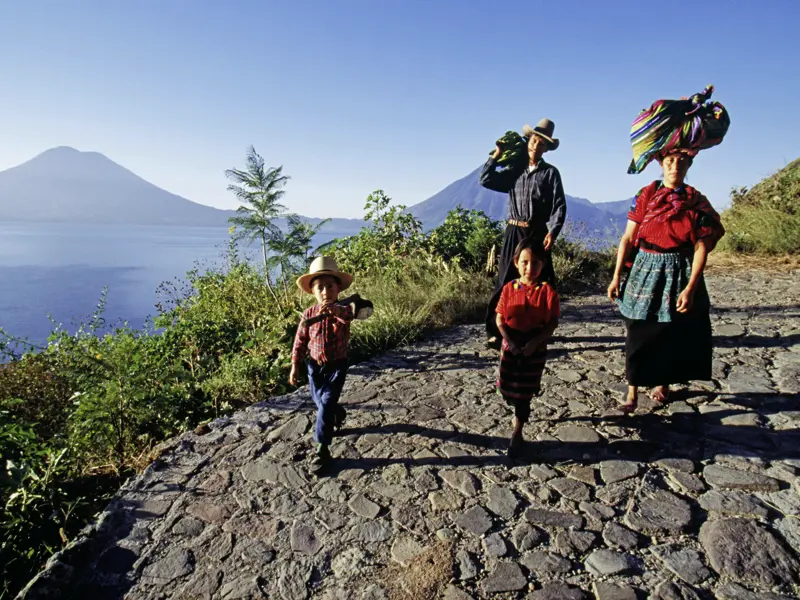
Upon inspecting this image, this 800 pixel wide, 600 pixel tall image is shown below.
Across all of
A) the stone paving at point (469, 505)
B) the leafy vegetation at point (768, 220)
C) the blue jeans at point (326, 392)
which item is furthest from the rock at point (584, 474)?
the leafy vegetation at point (768, 220)

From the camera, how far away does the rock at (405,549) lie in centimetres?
249

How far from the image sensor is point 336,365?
3348mm

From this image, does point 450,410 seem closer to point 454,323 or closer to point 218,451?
point 218,451

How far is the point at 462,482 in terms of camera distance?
124 inches

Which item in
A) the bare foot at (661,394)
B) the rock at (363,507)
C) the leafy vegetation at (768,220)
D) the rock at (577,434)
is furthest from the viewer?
the leafy vegetation at (768,220)

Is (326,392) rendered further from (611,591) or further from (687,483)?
(687,483)

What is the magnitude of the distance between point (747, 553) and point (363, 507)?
6.58 ft

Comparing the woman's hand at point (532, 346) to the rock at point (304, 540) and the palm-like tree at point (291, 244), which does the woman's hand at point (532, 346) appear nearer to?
the rock at point (304, 540)

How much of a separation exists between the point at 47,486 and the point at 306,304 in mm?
4029

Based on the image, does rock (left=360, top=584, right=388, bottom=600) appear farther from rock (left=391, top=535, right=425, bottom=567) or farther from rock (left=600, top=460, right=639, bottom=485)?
rock (left=600, top=460, right=639, bottom=485)

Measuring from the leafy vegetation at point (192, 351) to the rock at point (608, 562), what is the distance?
2909 mm

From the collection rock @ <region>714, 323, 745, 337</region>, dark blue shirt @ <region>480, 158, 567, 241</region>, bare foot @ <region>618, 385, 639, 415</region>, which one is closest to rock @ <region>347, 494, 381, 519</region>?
bare foot @ <region>618, 385, 639, 415</region>

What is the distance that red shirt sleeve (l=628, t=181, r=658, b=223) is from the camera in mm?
3645

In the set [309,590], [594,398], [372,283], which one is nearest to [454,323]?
[372,283]
